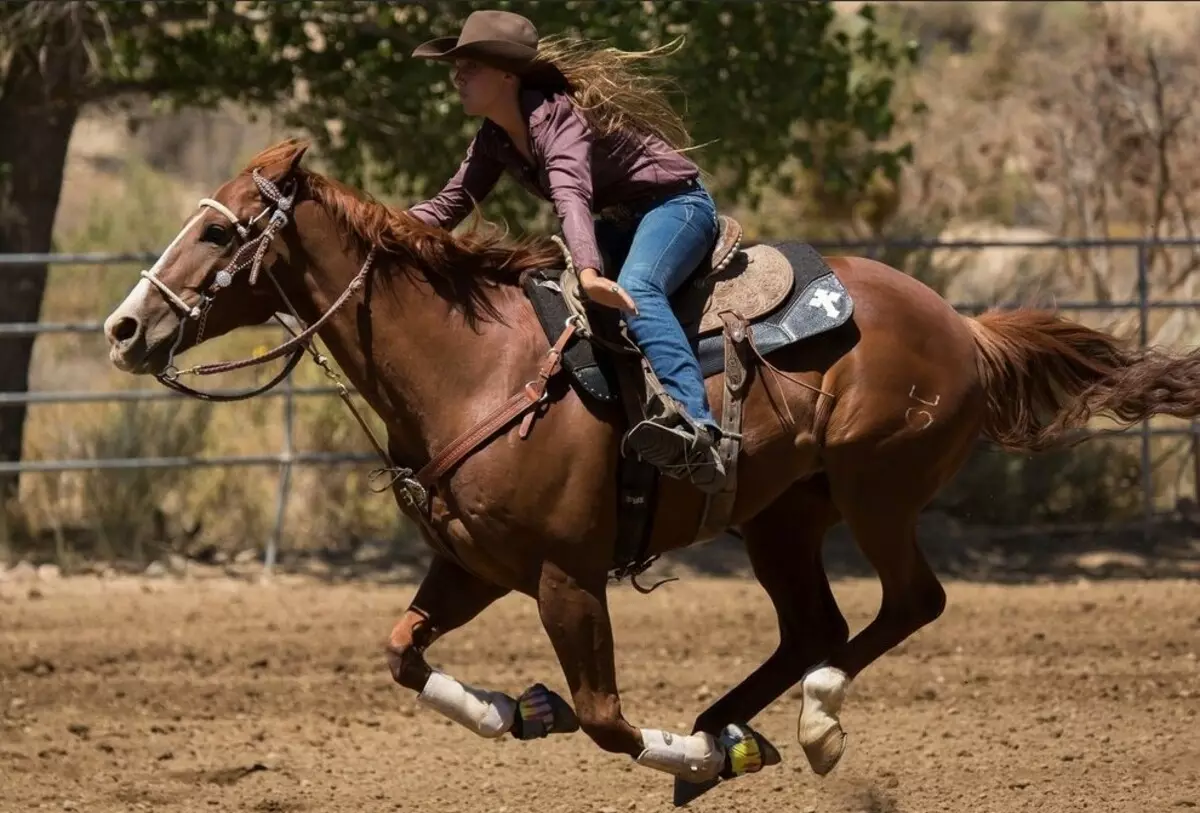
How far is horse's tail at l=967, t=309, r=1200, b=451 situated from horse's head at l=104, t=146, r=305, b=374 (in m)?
2.23

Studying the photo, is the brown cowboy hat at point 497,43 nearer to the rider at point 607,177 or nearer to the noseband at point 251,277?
the rider at point 607,177

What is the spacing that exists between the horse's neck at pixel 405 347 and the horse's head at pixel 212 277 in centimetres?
15

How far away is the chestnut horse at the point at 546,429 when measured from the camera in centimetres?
466

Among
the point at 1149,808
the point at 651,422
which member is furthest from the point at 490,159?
the point at 1149,808

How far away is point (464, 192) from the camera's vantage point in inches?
203

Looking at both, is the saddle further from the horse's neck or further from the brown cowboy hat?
the brown cowboy hat

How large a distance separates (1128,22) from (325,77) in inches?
671

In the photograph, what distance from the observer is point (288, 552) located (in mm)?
10930

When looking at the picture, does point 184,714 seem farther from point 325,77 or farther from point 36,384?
point 36,384

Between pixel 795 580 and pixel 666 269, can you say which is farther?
pixel 795 580

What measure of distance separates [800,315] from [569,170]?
2.85ft

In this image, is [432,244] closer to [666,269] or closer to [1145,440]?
[666,269]

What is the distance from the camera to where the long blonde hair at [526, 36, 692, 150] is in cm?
480

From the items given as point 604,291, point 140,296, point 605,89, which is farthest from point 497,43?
point 140,296
